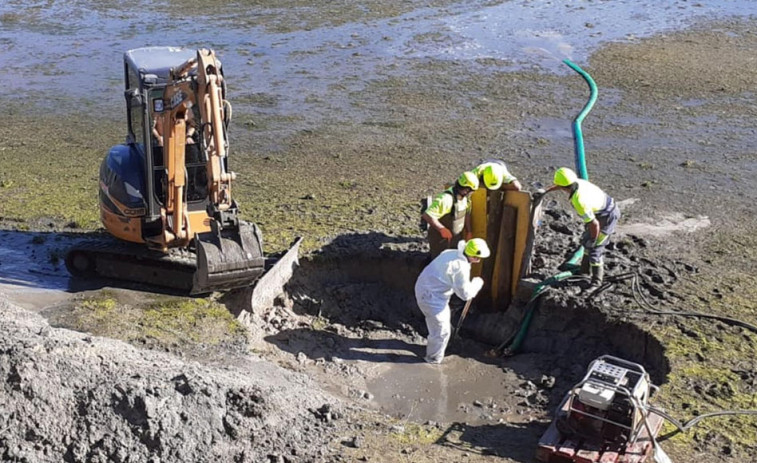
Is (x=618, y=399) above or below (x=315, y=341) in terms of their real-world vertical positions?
above

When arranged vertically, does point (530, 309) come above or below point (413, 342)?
above

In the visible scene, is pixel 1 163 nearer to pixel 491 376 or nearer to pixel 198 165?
pixel 198 165

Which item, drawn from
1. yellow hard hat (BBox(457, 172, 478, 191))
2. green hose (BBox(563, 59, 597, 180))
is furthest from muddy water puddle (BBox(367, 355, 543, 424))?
green hose (BBox(563, 59, 597, 180))

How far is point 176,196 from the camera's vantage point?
1027 centimetres

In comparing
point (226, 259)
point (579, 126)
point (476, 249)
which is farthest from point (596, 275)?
point (579, 126)

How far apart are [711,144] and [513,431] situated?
945 centimetres

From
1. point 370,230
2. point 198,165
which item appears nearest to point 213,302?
point 198,165

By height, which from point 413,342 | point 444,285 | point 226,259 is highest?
point 226,259

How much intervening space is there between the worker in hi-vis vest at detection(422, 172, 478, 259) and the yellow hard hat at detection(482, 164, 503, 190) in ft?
0.46

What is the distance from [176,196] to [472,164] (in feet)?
20.8

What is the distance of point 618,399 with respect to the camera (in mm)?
7547

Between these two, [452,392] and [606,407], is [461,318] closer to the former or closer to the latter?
[452,392]

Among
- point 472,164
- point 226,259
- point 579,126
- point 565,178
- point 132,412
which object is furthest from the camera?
point 579,126

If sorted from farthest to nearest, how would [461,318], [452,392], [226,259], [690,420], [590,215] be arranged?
[590,215] → [461,318] → [226,259] → [452,392] → [690,420]
